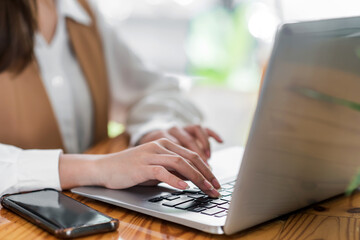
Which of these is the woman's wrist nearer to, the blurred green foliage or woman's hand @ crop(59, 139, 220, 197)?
woman's hand @ crop(59, 139, 220, 197)

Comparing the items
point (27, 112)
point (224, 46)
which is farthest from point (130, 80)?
point (224, 46)

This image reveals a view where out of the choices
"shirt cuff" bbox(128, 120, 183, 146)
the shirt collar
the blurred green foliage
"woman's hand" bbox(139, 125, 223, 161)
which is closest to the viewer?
"woman's hand" bbox(139, 125, 223, 161)

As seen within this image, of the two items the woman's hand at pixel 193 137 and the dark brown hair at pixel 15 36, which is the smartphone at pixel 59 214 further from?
the dark brown hair at pixel 15 36

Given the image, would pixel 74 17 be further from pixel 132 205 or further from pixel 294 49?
pixel 294 49

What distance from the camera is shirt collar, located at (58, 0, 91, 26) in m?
1.29

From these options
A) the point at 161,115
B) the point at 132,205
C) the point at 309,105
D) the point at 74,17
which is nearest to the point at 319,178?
the point at 309,105

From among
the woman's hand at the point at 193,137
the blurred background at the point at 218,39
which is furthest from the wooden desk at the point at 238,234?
the blurred background at the point at 218,39

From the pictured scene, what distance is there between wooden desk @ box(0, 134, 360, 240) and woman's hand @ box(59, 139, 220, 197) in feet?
0.17

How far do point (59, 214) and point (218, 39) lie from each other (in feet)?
7.91

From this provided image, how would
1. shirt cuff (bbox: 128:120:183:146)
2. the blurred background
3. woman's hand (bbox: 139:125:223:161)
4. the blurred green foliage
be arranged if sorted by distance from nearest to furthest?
woman's hand (bbox: 139:125:223:161) → shirt cuff (bbox: 128:120:183:146) → the blurred background → the blurred green foliage

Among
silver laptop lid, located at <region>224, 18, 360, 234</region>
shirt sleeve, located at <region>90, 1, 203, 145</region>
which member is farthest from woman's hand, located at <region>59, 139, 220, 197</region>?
shirt sleeve, located at <region>90, 1, 203, 145</region>

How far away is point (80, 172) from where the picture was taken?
0.69 meters

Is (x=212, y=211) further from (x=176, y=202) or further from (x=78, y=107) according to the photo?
(x=78, y=107)

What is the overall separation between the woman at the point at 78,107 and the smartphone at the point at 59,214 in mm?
80
